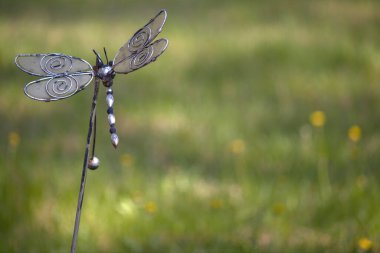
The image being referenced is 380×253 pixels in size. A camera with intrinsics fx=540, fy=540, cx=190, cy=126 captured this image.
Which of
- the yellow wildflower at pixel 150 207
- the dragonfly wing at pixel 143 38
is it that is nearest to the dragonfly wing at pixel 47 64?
the dragonfly wing at pixel 143 38

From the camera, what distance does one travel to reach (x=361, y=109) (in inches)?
145

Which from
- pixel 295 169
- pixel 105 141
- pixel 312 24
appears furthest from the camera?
pixel 312 24

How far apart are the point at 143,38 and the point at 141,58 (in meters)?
0.10

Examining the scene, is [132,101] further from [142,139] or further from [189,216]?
[189,216]

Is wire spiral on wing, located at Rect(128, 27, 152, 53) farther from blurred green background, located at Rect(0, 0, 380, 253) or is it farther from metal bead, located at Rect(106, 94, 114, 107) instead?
blurred green background, located at Rect(0, 0, 380, 253)

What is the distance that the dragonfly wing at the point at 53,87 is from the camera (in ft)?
4.80

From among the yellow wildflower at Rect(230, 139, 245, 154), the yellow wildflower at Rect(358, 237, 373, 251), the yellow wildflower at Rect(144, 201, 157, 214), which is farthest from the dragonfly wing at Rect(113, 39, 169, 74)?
the yellow wildflower at Rect(230, 139, 245, 154)

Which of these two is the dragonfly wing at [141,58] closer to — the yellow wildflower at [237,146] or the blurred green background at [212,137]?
the blurred green background at [212,137]

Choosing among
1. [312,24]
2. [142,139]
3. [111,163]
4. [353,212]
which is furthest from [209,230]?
[312,24]

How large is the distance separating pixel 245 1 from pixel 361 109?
246 cm

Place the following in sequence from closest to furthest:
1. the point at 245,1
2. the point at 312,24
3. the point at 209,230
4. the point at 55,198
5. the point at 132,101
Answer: the point at 209,230 → the point at 55,198 → the point at 132,101 → the point at 312,24 → the point at 245,1

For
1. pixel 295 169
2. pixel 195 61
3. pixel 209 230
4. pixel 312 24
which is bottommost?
pixel 209 230

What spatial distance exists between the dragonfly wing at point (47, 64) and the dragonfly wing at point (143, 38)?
0.40 ft

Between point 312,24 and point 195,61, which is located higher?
point 312,24
